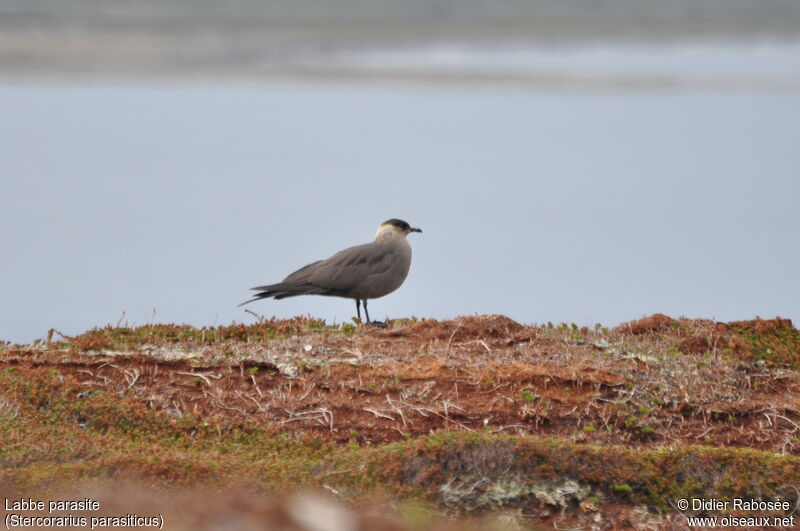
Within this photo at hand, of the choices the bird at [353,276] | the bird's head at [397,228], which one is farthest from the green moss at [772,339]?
the bird's head at [397,228]

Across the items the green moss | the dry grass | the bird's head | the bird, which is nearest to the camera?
the dry grass

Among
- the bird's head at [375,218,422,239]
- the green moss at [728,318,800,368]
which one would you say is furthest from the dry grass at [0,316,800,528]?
the bird's head at [375,218,422,239]

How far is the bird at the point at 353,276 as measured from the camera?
16578 millimetres

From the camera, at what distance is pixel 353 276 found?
1653 cm

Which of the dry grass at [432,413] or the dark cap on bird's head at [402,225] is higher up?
the dark cap on bird's head at [402,225]

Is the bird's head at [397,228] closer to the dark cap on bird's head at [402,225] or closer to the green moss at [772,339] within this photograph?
the dark cap on bird's head at [402,225]

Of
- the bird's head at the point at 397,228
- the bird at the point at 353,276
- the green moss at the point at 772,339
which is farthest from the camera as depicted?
the bird's head at the point at 397,228

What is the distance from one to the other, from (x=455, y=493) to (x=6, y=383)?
5.26m

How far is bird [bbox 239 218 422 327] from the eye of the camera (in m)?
16.6

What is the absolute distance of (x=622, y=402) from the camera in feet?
40.6

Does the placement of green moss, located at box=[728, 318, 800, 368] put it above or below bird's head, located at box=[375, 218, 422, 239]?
below

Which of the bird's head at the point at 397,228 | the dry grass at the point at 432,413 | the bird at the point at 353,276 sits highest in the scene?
the bird's head at the point at 397,228

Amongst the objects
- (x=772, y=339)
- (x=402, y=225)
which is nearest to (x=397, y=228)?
(x=402, y=225)

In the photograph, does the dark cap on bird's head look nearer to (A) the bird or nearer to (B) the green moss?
(A) the bird
